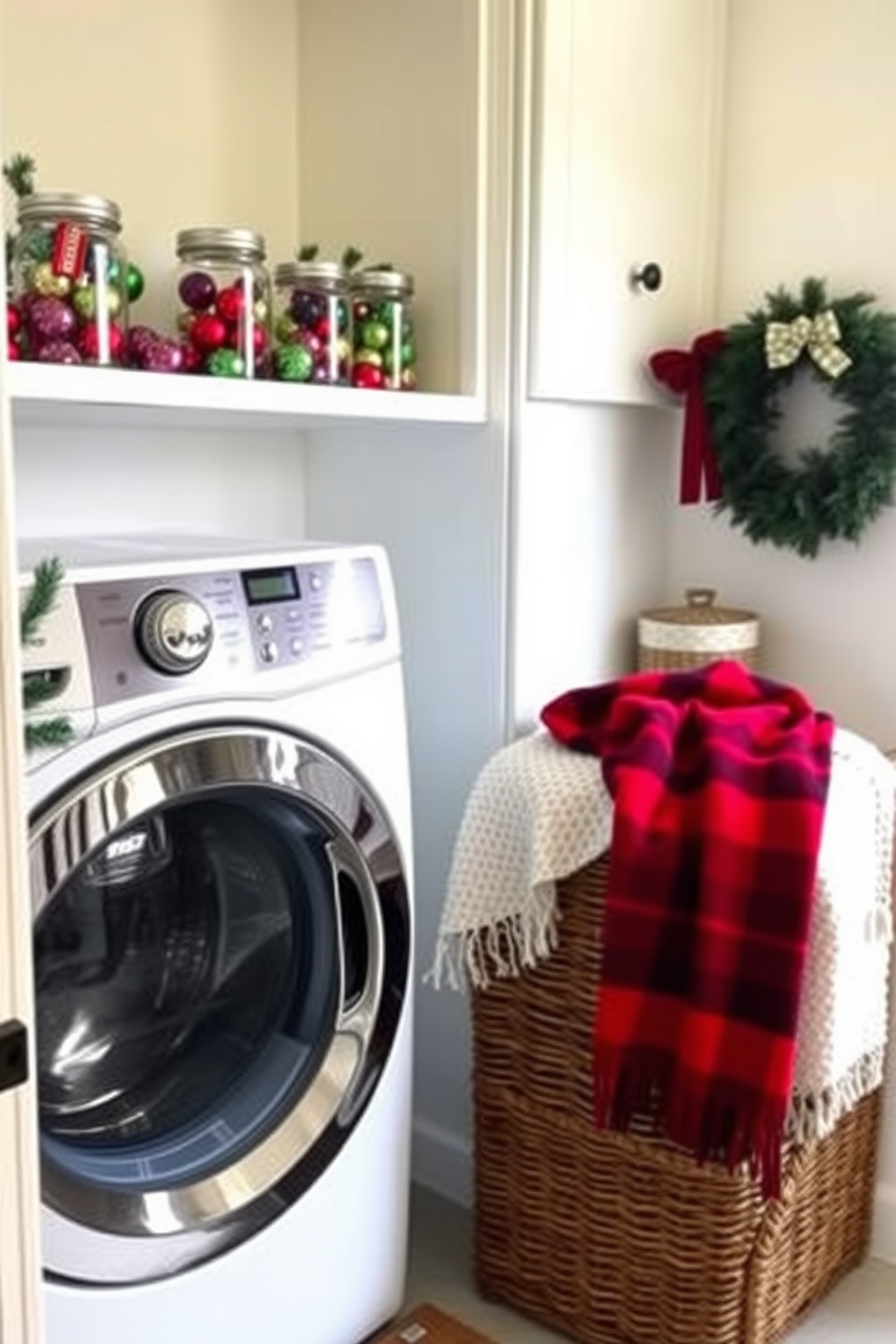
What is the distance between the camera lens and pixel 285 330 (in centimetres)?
159

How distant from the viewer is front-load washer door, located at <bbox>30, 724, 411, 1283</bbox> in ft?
4.00

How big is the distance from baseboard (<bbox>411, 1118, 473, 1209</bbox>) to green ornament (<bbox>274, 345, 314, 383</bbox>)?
1152 mm

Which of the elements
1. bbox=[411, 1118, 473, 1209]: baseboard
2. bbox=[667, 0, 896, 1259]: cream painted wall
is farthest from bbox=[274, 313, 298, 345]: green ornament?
bbox=[411, 1118, 473, 1209]: baseboard

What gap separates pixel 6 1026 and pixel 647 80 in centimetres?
155

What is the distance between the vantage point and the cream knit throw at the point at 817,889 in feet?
4.48

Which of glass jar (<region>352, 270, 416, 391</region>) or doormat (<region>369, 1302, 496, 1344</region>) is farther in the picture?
glass jar (<region>352, 270, 416, 391</region>)

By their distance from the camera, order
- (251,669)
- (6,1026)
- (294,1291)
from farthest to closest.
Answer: (294,1291), (251,669), (6,1026)

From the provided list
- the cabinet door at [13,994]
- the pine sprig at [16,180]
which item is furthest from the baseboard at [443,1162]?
the pine sprig at [16,180]

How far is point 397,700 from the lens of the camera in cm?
147

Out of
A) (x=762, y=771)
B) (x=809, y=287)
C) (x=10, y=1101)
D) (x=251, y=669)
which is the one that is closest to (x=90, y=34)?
(x=251, y=669)

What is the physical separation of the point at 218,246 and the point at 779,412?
87 cm

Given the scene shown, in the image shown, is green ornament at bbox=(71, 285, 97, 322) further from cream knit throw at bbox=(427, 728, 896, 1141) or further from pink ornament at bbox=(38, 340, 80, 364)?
cream knit throw at bbox=(427, 728, 896, 1141)

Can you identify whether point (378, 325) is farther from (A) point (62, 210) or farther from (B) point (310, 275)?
(A) point (62, 210)

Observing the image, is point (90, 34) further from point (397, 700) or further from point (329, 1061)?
point (329, 1061)
